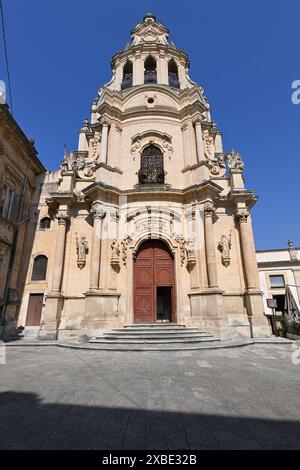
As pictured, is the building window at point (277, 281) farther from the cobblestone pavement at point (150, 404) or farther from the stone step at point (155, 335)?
the cobblestone pavement at point (150, 404)

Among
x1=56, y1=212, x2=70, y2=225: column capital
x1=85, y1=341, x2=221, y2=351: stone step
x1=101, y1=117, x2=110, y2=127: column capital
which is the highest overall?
x1=101, y1=117, x2=110, y2=127: column capital

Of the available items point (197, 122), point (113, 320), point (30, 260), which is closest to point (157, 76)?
point (197, 122)

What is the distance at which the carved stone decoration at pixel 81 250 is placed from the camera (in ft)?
41.9

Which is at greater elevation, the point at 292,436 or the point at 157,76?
the point at 157,76

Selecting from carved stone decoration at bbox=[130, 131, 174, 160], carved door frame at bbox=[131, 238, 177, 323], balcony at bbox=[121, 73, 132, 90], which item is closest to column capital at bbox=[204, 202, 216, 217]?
carved door frame at bbox=[131, 238, 177, 323]

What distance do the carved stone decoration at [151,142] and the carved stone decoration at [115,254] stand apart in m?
6.30

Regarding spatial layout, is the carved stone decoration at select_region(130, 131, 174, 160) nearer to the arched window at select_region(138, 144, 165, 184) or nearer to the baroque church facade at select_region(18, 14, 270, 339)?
the baroque church facade at select_region(18, 14, 270, 339)

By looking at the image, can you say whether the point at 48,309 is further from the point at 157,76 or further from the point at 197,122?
the point at 157,76

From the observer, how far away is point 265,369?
5.90 metres

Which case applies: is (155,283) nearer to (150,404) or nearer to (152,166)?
(152,166)

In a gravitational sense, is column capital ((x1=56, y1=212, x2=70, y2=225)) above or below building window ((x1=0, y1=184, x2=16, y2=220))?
below

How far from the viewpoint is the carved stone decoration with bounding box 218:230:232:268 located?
12.9 meters

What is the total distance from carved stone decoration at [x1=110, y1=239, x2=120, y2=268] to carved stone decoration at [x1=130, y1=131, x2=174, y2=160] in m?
6.30
